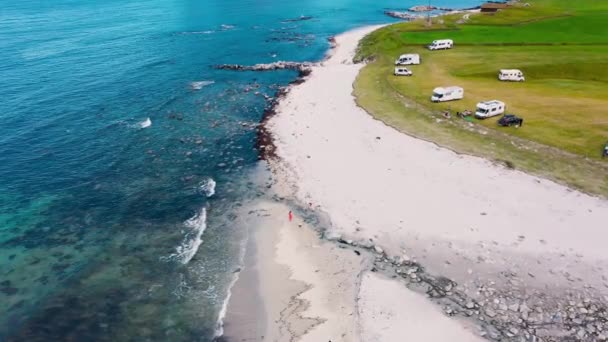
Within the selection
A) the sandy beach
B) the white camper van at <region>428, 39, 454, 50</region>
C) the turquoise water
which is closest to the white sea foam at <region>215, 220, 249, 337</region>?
the turquoise water

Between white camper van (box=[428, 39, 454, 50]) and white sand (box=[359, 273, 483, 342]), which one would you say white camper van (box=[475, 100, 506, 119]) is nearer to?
white sand (box=[359, 273, 483, 342])

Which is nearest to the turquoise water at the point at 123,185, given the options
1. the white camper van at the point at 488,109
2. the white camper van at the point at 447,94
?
Answer: the white camper van at the point at 447,94

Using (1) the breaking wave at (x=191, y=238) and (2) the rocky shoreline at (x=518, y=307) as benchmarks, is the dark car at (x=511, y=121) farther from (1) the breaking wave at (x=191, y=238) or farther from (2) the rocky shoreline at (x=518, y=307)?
(1) the breaking wave at (x=191, y=238)

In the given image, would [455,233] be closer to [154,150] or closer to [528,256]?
[528,256]

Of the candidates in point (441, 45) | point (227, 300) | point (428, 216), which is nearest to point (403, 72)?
point (441, 45)

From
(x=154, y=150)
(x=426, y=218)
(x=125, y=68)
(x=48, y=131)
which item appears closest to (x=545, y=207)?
(x=426, y=218)

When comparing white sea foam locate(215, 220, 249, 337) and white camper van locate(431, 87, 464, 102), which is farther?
white camper van locate(431, 87, 464, 102)

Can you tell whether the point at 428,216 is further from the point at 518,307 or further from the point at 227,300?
the point at 227,300
